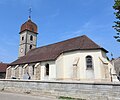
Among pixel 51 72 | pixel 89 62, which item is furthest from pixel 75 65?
pixel 51 72

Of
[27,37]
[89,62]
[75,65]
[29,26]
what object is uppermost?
[29,26]

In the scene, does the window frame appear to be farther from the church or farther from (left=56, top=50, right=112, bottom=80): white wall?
(left=56, top=50, right=112, bottom=80): white wall

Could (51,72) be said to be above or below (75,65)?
below

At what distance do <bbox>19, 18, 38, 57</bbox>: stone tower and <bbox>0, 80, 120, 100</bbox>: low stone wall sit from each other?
71.4 ft

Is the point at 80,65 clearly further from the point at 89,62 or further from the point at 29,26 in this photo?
the point at 29,26

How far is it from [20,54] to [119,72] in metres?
24.4

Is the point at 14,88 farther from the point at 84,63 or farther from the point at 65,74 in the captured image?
the point at 84,63

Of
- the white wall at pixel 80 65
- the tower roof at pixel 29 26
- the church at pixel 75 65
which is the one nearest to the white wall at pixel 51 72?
the church at pixel 75 65

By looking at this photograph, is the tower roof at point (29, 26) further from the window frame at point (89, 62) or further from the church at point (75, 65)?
the window frame at point (89, 62)

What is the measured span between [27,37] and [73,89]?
28553 mm

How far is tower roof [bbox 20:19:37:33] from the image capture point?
124 feet

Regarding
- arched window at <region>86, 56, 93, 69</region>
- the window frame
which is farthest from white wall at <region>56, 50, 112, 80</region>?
arched window at <region>86, 56, 93, 69</region>

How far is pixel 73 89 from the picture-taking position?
10.7m

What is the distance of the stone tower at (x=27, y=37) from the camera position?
119ft
